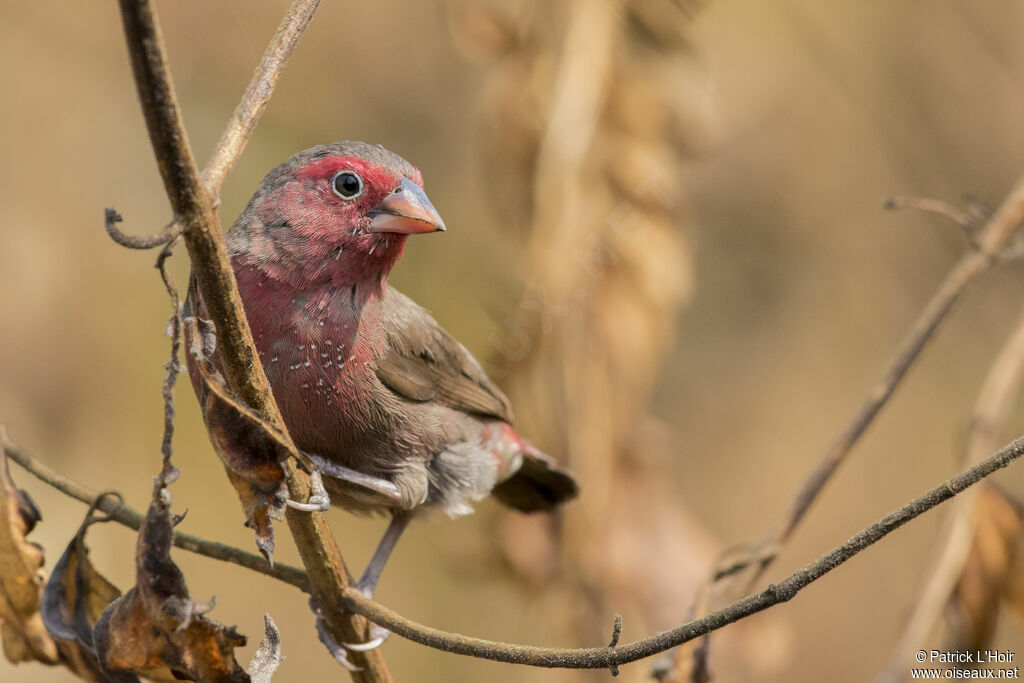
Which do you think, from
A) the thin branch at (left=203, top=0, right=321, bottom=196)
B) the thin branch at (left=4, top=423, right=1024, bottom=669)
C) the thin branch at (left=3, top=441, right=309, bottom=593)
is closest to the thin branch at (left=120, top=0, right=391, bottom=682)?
the thin branch at (left=203, top=0, right=321, bottom=196)

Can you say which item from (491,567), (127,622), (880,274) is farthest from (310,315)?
(880,274)

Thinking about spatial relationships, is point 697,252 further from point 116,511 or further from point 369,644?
point 116,511

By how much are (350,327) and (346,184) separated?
394 millimetres

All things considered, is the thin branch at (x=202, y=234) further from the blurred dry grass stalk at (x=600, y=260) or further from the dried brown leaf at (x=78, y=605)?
the blurred dry grass stalk at (x=600, y=260)

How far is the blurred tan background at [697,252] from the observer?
17.3 feet

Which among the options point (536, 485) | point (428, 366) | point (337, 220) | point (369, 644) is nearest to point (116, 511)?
point (369, 644)

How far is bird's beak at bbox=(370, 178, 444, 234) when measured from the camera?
9.63 ft

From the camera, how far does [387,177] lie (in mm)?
2994

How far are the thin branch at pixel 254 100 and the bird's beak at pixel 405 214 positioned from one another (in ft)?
3.18

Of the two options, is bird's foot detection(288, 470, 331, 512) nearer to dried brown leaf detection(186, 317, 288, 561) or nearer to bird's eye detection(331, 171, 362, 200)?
dried brown leaf detection(186, 317, 288, 561)

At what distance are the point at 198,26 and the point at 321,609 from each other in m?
3.74

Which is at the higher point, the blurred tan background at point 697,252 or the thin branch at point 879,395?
the blurred tan background at point 697,252

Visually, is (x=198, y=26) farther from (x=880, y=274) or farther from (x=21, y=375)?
(x=880, y=274)

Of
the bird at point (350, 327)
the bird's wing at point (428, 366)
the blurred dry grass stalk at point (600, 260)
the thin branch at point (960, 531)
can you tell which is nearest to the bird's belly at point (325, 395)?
the bird at point (350, 327)
